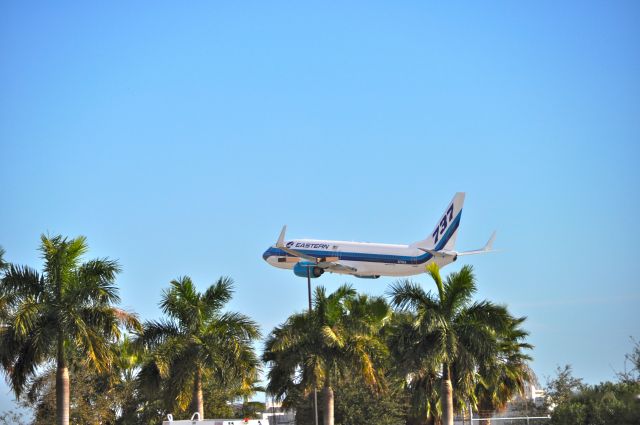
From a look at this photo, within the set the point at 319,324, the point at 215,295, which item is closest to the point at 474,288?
the point at 319,324

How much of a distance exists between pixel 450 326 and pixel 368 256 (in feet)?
154

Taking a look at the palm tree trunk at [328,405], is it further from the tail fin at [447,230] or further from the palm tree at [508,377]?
the tail fin at [447,230]

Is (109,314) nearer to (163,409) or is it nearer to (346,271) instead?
(163,409)

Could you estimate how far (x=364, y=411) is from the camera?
167 ft

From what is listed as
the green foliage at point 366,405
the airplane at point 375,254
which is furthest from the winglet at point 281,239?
the green foliage at point 366,405

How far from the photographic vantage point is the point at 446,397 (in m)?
37.9

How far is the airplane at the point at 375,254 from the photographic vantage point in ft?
270

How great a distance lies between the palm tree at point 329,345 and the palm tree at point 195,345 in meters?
2.37

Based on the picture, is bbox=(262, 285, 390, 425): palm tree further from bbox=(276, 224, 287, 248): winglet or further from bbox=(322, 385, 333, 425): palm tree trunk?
bbox=(276, 224, 287, 248): winglet

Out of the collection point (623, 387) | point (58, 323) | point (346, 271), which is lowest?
point (623, 387)

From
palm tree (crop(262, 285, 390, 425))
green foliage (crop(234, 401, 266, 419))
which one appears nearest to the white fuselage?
green foliage (crop(234, 401, 266, 419))

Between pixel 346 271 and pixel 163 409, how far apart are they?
35.4 meters

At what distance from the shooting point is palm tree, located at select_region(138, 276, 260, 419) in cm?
3981

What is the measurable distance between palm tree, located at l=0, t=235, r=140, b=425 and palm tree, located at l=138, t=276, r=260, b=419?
161 inches
